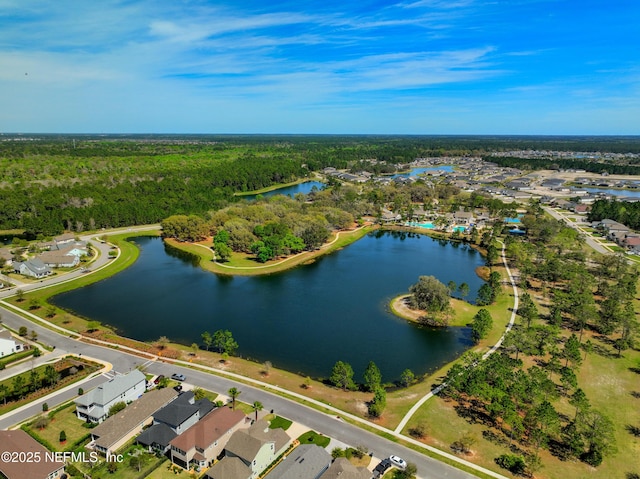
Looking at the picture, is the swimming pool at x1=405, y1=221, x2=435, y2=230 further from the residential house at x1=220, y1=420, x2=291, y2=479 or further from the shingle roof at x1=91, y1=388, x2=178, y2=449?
the residential house at x1=220, y1=420, x2=291, y2=479

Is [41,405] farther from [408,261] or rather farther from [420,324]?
[408,261]

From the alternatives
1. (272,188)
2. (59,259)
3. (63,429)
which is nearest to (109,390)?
(63,429)

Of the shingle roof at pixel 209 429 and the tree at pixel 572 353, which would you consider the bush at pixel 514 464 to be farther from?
the shingle roof at pixel 209 429

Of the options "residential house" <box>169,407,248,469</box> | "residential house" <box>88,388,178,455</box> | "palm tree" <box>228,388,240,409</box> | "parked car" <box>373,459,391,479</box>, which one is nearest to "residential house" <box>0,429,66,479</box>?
"residential house" <box>88,388,178,455</box>

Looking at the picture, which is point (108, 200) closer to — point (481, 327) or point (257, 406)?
point (257, 406)

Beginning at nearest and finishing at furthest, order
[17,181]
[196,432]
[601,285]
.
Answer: [196,432], [601,285], [17,181]

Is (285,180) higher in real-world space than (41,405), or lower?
higher

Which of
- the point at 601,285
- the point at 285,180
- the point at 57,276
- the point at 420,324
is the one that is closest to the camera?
the point at 420,324

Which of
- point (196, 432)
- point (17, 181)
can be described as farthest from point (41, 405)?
point (17, 181)
